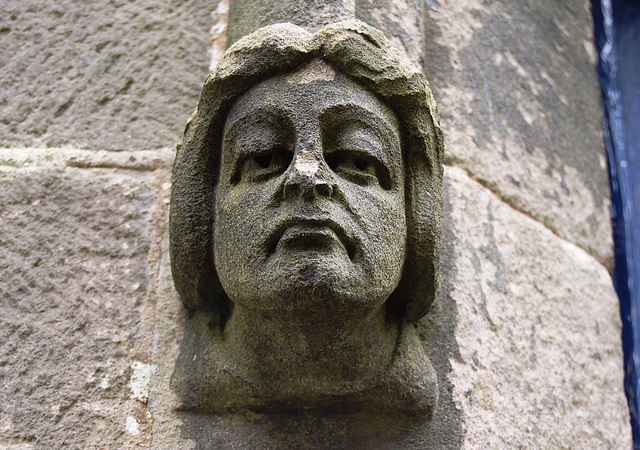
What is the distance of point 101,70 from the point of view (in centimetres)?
140

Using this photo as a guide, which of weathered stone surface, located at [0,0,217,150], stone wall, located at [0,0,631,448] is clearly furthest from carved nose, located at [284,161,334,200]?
weathered stone surface, located at [0,0,217,150]

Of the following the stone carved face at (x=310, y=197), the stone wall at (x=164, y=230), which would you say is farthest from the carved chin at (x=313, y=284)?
the stone wall at (x=164, y=230)

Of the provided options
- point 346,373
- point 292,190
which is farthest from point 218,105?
point 346,373

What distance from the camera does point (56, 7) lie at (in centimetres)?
148

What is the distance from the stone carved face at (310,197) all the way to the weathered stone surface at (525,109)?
43 cm

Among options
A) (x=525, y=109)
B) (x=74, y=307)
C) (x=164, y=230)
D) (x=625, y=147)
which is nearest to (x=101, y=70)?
(x=164, y=230)

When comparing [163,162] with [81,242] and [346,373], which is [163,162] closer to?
[81,242]

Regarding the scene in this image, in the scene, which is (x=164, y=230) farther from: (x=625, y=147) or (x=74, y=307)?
(x=625, y=147)

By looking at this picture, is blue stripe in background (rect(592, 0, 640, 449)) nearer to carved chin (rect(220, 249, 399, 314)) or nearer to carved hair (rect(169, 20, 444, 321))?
carved hair (rect(169, 20, 444, 321))

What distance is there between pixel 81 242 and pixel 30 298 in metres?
0.14

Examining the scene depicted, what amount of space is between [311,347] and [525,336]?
0.54 m

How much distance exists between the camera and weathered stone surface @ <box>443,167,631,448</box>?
3.77ft

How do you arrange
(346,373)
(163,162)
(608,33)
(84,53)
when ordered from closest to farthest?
(346,373), (163,162), (84,53), (608,33)

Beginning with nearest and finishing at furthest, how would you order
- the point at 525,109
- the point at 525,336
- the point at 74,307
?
the point at 74,307, the point at 525,336, the point at 525,109
